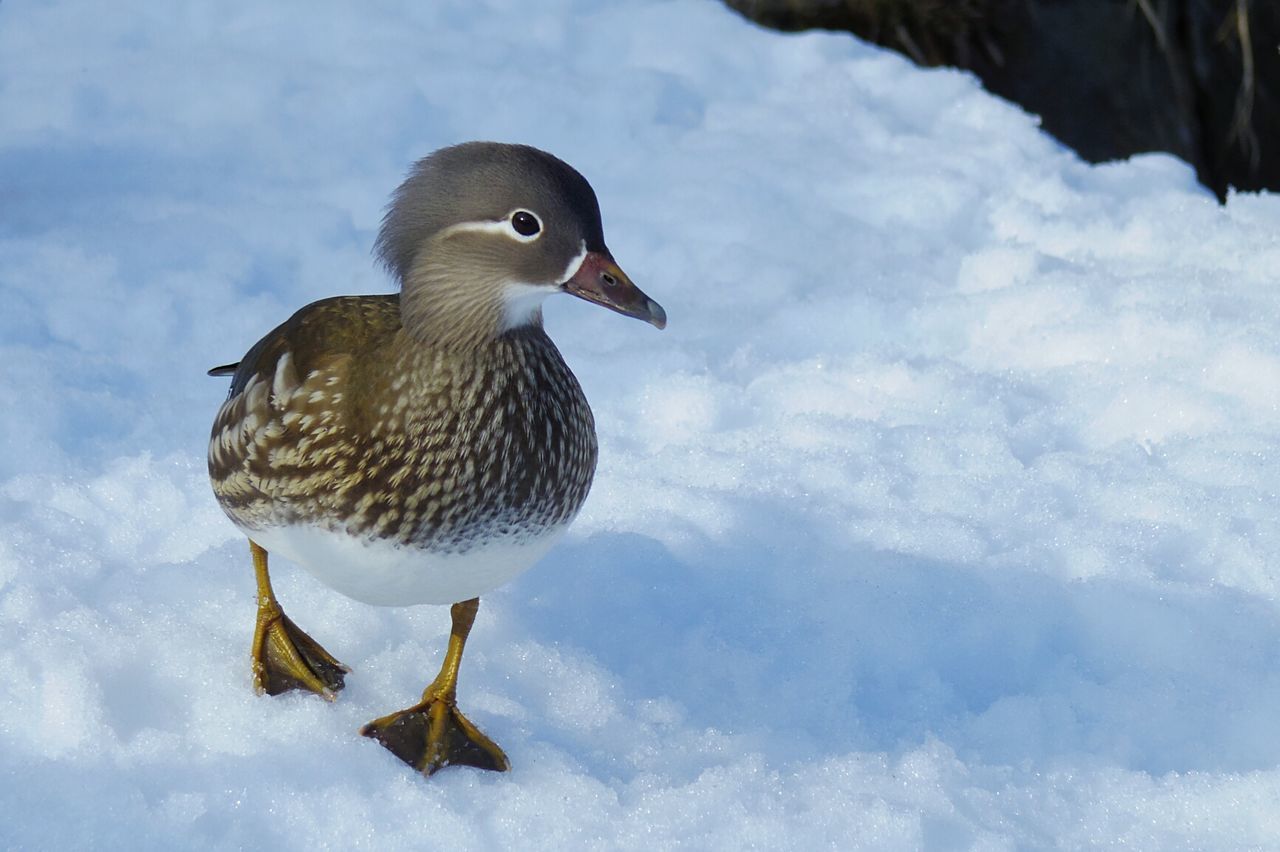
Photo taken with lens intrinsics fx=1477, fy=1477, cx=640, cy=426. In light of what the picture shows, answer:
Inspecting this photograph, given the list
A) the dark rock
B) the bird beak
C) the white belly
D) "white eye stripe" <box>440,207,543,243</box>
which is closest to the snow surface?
the white belly

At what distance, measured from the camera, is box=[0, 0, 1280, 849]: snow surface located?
2.81m

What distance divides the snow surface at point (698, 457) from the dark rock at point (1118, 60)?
0.77 metres

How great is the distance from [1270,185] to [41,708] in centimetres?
677

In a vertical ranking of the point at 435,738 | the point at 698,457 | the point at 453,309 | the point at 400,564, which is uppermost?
the point at 453,309

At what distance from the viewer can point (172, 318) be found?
4.29 m

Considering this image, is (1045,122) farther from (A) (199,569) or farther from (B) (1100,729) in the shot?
(A) (199,569)

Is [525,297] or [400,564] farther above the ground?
[525,297]

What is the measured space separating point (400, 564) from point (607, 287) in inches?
24.5

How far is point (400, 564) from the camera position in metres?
2.65

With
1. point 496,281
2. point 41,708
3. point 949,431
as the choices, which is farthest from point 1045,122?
point 41,708

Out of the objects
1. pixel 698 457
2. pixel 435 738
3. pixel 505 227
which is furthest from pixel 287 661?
pixel 698 457

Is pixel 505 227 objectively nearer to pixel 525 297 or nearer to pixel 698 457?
pixel 525 297

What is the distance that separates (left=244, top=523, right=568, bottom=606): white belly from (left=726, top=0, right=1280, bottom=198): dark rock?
464 centimetres

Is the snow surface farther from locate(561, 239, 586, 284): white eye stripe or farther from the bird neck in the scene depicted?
locate(561, 239, 586, 284): white eye stripe
